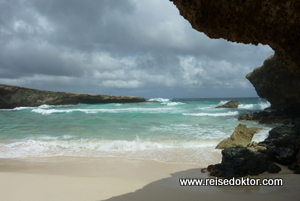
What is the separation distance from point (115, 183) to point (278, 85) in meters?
18.9

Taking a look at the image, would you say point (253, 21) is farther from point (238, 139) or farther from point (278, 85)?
point (278, 85)

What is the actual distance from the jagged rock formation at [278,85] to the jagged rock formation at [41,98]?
119ft

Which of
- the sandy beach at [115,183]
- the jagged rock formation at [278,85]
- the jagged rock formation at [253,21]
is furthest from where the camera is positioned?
the jagged rock formation at [278,85]

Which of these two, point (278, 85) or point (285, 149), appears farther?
point (278, 85)

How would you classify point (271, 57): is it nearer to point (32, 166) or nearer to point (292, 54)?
point (292, 54)

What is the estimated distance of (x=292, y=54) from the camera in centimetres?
289

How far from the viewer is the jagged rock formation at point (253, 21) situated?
8.54ft

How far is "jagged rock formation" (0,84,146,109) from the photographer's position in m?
40.0

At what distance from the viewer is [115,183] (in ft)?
15.2

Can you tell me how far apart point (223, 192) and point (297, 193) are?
1.26 meters

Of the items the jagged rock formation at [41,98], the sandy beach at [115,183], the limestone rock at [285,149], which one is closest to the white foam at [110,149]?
the sandy beach at [115,183]

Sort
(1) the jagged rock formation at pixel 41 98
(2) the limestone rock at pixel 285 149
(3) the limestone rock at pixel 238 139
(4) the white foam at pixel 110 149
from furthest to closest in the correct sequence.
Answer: (1) the jagged rock formation at pixel 41 98, (3) the limestone rock at pixel 238 139, (4) the white foam at pixel 110 149, (2) the limestone rock at pixel 285 149

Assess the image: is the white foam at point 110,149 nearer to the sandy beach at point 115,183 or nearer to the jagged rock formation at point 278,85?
the sandy beach at point 115,183

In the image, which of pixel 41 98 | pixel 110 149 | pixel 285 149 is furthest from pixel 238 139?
pixel 41 98
